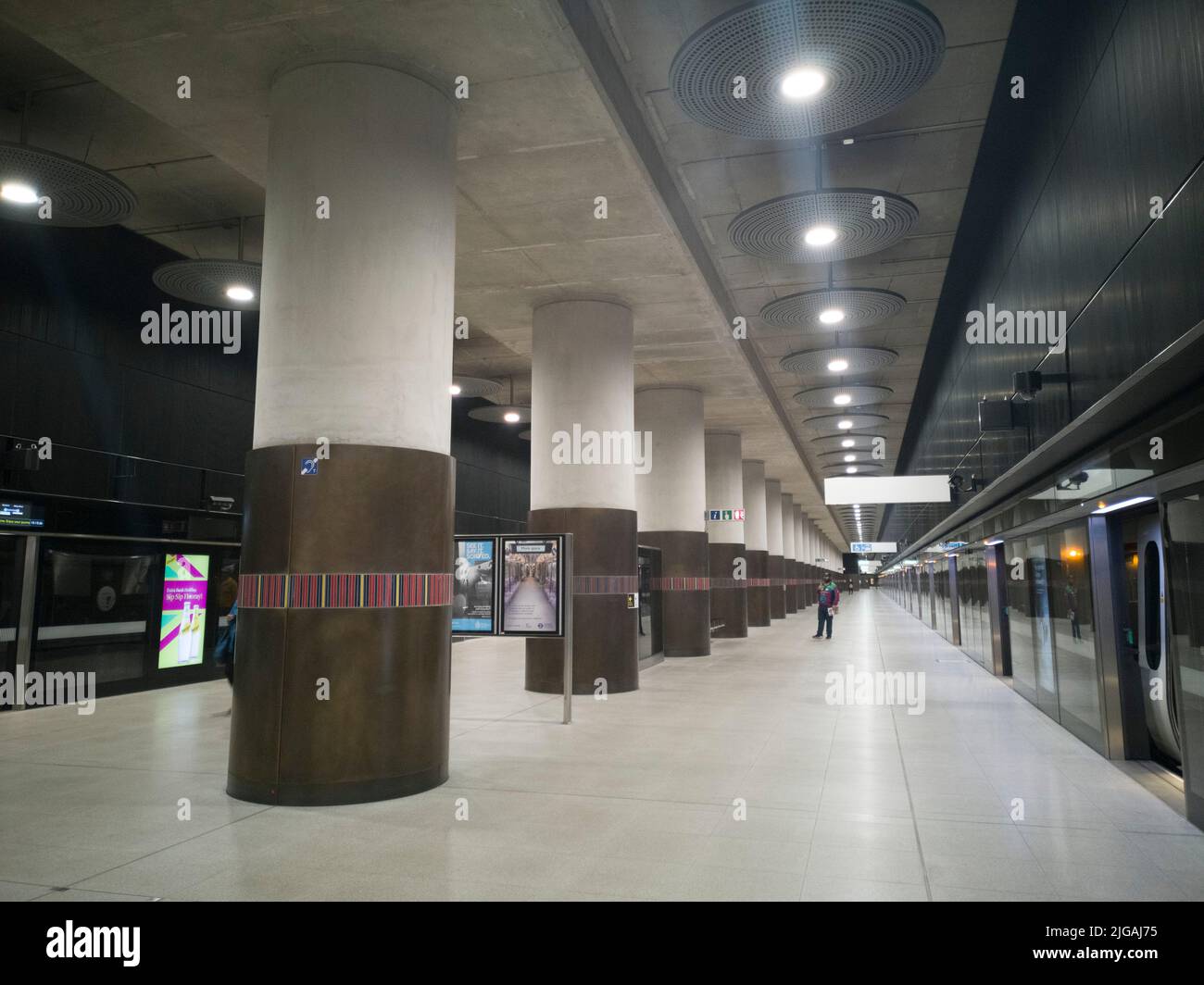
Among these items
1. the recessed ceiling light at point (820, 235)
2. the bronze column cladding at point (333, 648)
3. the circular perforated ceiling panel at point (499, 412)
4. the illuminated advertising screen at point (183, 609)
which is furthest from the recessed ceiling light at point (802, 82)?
the circular perforated ceiling panel at point (499, 412)

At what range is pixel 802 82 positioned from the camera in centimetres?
746

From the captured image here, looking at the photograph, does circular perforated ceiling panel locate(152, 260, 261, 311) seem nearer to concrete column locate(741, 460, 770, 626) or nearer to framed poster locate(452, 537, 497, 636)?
framed poster locate(452, 537, 497, 636)

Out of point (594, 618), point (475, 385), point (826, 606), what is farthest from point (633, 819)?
point (826, 606)

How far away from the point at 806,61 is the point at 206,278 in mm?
8557

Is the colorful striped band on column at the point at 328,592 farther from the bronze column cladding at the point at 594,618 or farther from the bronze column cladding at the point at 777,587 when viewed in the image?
the bronze column cladding at the point at 777,587

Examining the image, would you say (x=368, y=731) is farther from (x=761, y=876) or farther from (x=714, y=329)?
(x=714, y=329)

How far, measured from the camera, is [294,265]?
682cm

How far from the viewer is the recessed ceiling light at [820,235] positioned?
10.3 metres

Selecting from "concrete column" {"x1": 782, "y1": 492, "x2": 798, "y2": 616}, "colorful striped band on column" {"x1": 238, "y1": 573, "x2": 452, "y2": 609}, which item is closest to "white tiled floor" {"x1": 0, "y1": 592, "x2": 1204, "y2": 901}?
"colorful striped band on column" {"x1": 238, "y1": 573, "x2": 452, "y2": 609}

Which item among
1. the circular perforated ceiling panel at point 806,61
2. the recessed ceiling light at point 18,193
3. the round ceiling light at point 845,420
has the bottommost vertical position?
the recessed ceiling light at point 18,193

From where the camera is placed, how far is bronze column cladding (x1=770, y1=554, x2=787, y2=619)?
119ft

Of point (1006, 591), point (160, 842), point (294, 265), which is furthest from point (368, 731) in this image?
point (1006, 591)

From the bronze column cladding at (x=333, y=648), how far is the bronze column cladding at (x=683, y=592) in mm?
12574

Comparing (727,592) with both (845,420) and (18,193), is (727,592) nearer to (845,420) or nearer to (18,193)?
(845,420)
